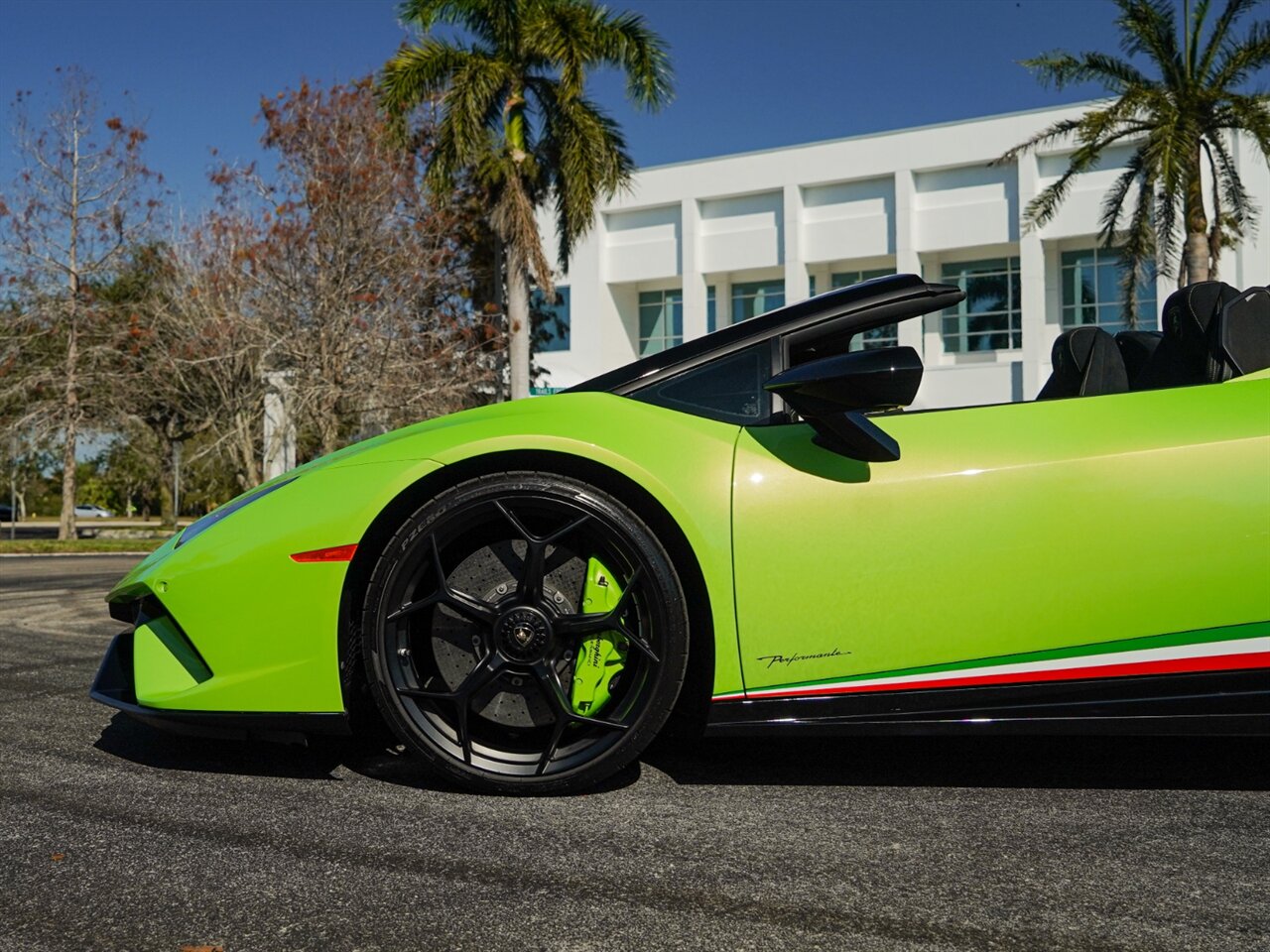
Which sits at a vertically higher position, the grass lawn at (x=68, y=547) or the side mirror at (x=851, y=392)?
the side mirror at (x=851, y=392)

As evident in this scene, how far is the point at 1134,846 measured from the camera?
225 centimetres

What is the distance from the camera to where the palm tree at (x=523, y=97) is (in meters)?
19.7

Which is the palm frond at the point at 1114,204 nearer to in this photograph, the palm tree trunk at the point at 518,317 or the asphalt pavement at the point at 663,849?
the palm tree trunk at the point at 518,317

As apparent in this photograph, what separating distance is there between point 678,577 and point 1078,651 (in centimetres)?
91

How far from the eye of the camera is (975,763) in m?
2.99

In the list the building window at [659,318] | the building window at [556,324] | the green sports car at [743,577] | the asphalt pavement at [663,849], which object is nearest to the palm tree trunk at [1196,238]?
the asphalt pavement at [663,849]

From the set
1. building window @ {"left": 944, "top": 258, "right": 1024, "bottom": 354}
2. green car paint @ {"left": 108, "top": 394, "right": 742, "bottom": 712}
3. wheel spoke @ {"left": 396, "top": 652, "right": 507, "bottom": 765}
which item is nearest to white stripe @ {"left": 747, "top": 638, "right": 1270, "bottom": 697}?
A: green car paint @ {"left": 108, "top": 394, "right": 742, "bottom": 712}

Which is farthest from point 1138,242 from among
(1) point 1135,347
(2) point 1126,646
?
(2) point 1126,646

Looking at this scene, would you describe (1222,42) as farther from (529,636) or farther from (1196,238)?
(529,636)

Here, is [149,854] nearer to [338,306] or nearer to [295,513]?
[295,513]

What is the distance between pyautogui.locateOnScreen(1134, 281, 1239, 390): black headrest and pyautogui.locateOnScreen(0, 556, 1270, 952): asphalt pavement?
1.03 meters

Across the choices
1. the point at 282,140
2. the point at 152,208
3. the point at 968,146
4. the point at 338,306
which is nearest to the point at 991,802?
the point at 338,306

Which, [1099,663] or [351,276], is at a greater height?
[351,276]

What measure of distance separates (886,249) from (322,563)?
34.4 m
